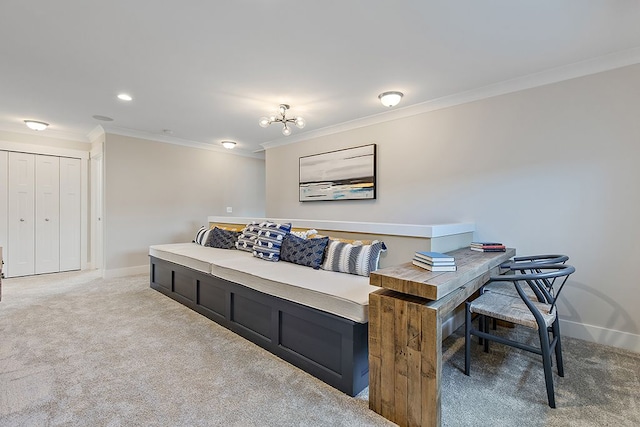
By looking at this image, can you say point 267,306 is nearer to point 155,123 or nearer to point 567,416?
point 567,416

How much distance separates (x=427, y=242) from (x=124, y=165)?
4753mm

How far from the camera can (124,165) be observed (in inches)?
184

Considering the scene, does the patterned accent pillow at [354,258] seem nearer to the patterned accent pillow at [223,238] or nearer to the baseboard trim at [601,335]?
the patterned accent pillow at [223,238]

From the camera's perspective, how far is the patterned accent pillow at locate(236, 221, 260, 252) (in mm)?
3618

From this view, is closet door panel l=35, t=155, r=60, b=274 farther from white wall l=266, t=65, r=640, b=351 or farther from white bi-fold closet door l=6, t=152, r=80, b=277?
white wall l=266, t=65, r=640, b=351

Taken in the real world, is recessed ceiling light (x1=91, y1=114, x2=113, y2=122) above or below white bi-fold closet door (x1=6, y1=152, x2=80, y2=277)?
above

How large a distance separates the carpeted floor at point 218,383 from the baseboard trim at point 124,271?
5.83 feet

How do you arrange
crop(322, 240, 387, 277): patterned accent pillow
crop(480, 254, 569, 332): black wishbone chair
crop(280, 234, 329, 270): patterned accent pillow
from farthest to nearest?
crop(280, 234, 329, 270): patterned accent pillow → crop(322, 240, 387, 277): patterned accent pillow → crop(480, 254, 569, 332): black wishbone chair

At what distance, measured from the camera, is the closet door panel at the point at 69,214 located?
4.93 m

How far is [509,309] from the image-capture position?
1.89 m

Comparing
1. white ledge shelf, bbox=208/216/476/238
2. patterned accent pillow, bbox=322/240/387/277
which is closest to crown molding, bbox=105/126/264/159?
white ledge shelf, bbox=208/216/476/238

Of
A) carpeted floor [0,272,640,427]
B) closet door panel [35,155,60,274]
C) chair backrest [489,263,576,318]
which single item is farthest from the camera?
closet door panel [35,155,60,274]

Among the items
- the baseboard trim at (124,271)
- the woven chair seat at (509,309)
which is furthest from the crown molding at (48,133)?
the woven chair seat at (509,309)

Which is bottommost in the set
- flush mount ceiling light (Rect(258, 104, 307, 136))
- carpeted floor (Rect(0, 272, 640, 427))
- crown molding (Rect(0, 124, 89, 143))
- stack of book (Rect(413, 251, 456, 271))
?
carpeted floor (Rect(0, 272, 640, 427))
